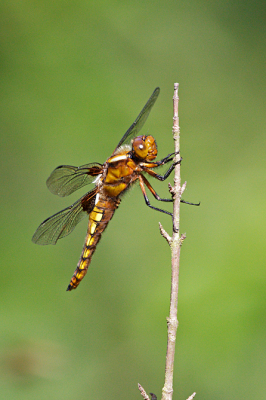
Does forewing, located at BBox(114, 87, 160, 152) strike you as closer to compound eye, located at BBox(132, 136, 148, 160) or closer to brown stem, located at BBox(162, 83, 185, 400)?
compound eye, located at BBox(132, 136, 148, 160)

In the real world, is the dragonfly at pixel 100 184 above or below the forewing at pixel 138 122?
below

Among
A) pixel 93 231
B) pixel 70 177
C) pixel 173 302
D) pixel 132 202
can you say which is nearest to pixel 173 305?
pixel 173 302

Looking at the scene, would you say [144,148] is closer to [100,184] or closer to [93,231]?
[100,184]

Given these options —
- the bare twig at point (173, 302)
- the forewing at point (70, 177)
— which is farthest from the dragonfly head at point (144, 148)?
the bare twig at point (173, 302)

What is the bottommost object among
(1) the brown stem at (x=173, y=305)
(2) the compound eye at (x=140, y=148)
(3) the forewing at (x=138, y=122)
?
(1) the brown stem at (x=173, y=305)

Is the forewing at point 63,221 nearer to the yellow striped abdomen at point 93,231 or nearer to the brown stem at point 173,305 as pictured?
the yellow striped abdomen at point 93,231

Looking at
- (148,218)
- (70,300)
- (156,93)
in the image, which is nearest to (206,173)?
(148,218)
